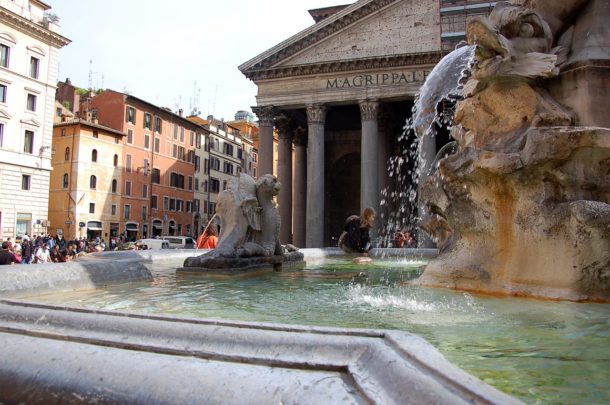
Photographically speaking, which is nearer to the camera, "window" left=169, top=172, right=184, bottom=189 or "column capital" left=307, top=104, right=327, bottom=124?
"column capital" left=307, top=104, right=327, bottom=124

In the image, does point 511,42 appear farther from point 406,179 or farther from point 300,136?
point 300,136

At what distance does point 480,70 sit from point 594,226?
1580 millimetres

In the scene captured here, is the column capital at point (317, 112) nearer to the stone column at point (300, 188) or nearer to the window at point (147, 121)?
the stone column at point (300, 188)

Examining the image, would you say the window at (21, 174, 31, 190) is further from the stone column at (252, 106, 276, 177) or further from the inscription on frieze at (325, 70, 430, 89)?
the inscription on frieze at (325, 70, 430, 89)

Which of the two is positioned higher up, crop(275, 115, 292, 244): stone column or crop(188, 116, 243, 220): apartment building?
crop(188, 116, 243, 220): apartment building

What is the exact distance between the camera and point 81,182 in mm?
34344

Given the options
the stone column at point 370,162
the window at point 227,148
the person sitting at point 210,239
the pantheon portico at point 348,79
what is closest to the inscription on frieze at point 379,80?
the pantheon portico at point 348,79

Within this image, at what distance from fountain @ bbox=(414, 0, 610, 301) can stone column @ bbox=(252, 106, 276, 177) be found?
64.7 ft

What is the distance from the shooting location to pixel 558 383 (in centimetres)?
168

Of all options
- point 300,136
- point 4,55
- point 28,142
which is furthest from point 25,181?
point 300,136

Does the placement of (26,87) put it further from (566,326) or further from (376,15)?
(566,326)

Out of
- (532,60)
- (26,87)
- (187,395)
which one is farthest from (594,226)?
(26,87)

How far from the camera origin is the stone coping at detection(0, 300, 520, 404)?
1.34m

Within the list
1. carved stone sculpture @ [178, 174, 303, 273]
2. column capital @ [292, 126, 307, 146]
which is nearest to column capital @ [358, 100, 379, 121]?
column capital @ [292, 126, 307, 146]
